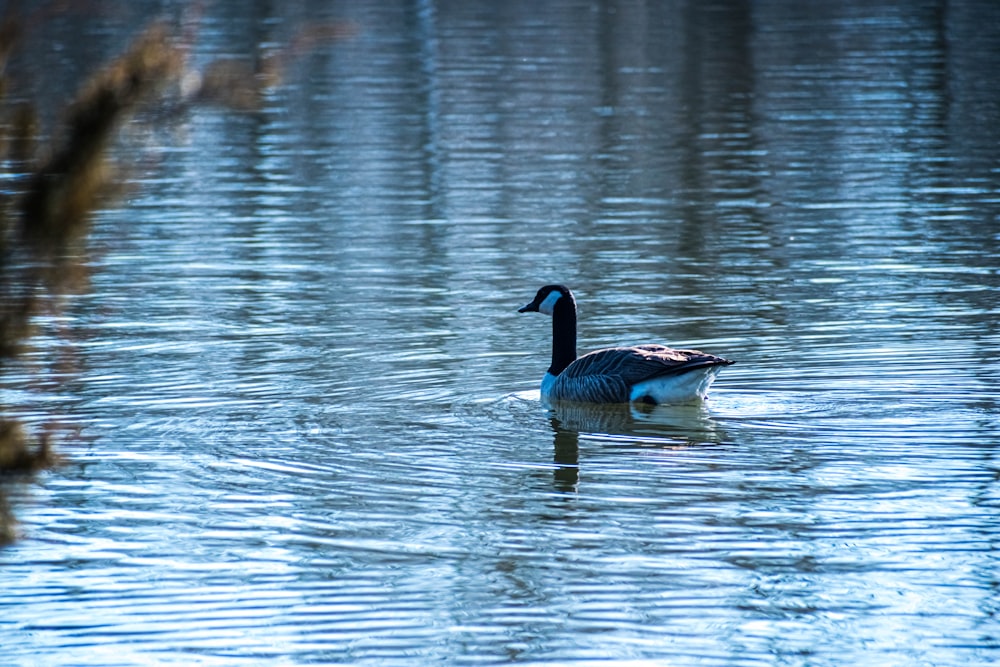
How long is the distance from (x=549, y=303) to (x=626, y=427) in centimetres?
196

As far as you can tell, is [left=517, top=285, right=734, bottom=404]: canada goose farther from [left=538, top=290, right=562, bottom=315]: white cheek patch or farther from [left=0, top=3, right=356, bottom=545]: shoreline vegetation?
[left=0, top=3, right=356, bottom=545]: shoreline vegetation

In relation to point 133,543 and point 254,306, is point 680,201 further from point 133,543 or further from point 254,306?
point 133,543

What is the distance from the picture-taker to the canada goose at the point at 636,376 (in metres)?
12.5

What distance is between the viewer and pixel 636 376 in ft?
41.8

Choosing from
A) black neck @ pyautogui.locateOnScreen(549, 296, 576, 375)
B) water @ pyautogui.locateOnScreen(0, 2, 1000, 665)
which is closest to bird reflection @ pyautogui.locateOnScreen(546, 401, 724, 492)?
water @ pyautogui.locateOnScreen(0, 2, 1000, 665)

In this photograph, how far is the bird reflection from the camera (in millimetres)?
11812

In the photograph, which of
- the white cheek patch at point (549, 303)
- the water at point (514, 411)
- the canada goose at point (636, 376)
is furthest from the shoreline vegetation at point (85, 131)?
the white cheek patch at point (549, 303)

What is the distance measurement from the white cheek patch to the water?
28.4 inches

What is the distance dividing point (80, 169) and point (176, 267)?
14.3 meters

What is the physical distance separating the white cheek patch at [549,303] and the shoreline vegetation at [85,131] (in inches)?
363

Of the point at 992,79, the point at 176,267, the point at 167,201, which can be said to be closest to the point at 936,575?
the point at 176,267

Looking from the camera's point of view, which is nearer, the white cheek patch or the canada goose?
the canada goose

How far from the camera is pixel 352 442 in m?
11.8

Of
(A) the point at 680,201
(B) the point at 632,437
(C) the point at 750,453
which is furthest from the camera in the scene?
(A) the point at 680,201
